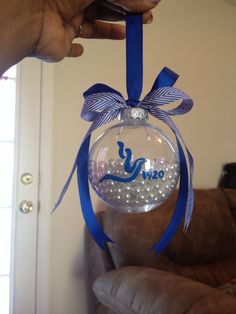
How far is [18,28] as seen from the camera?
0.50m

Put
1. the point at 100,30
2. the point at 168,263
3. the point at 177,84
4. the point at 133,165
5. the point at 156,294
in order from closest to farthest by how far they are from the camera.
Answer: the point at 133,165 < the point at 100,30 < the point at 156,294 < the point at 168,263 < the point at 177,84

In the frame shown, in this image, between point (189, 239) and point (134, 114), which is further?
point (189, 239)

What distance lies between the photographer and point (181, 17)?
6.85ft

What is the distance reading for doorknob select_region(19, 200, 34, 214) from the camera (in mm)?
1479

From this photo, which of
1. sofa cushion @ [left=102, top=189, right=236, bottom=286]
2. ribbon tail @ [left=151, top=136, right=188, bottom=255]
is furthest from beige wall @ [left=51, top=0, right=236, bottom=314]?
ribbon tail @ [left=151, top=136, right=188, bottom=255]

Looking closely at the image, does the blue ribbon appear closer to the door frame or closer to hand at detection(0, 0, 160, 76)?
hand at detection(0, 0, 160, 76)

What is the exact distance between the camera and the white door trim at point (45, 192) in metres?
1.50

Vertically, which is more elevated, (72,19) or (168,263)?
(72,19)

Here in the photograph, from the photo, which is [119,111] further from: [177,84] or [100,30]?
[177,84]

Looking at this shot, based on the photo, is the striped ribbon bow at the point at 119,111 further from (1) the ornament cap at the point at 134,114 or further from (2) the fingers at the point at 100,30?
(2) the fingers at the point at 100,30

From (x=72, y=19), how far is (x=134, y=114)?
220mm

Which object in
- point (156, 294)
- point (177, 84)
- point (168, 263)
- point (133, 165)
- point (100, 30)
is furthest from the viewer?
point (177, 84)

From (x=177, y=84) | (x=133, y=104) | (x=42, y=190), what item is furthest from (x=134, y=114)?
(x=177, y=84)

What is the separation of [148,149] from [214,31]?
207 cm
